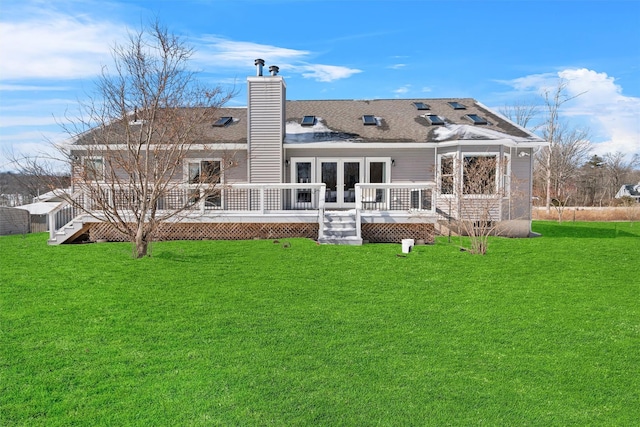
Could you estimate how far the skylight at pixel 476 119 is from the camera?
55.8 ft

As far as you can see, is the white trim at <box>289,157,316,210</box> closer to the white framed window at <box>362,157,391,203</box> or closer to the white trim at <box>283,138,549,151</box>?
the white trim at <box>283,138,549,151</box>

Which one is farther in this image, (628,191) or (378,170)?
(628,191)

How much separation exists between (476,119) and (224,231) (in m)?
10.2

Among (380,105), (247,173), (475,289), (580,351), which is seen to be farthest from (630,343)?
(380,105)

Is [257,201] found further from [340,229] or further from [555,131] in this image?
[555,131]

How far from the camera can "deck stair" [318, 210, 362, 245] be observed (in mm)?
12281

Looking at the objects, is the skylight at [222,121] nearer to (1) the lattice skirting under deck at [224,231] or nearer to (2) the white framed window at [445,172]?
(1) the lattice skirting under deck at [224,231]

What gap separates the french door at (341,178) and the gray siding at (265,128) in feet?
5.31

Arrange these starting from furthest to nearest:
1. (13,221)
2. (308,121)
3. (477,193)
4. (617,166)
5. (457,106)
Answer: (617,166) → (457,106) → (13,221) → (308,121) → (477,193)

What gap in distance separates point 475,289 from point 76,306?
617 cm

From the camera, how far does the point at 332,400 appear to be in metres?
4.10

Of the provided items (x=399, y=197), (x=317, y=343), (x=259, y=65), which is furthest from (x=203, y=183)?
(x=317, y=343)

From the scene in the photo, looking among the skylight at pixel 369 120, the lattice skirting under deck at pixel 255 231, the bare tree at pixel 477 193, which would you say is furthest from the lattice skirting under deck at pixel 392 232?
the skylight at pixel 369 120

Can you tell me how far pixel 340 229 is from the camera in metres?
12.8
